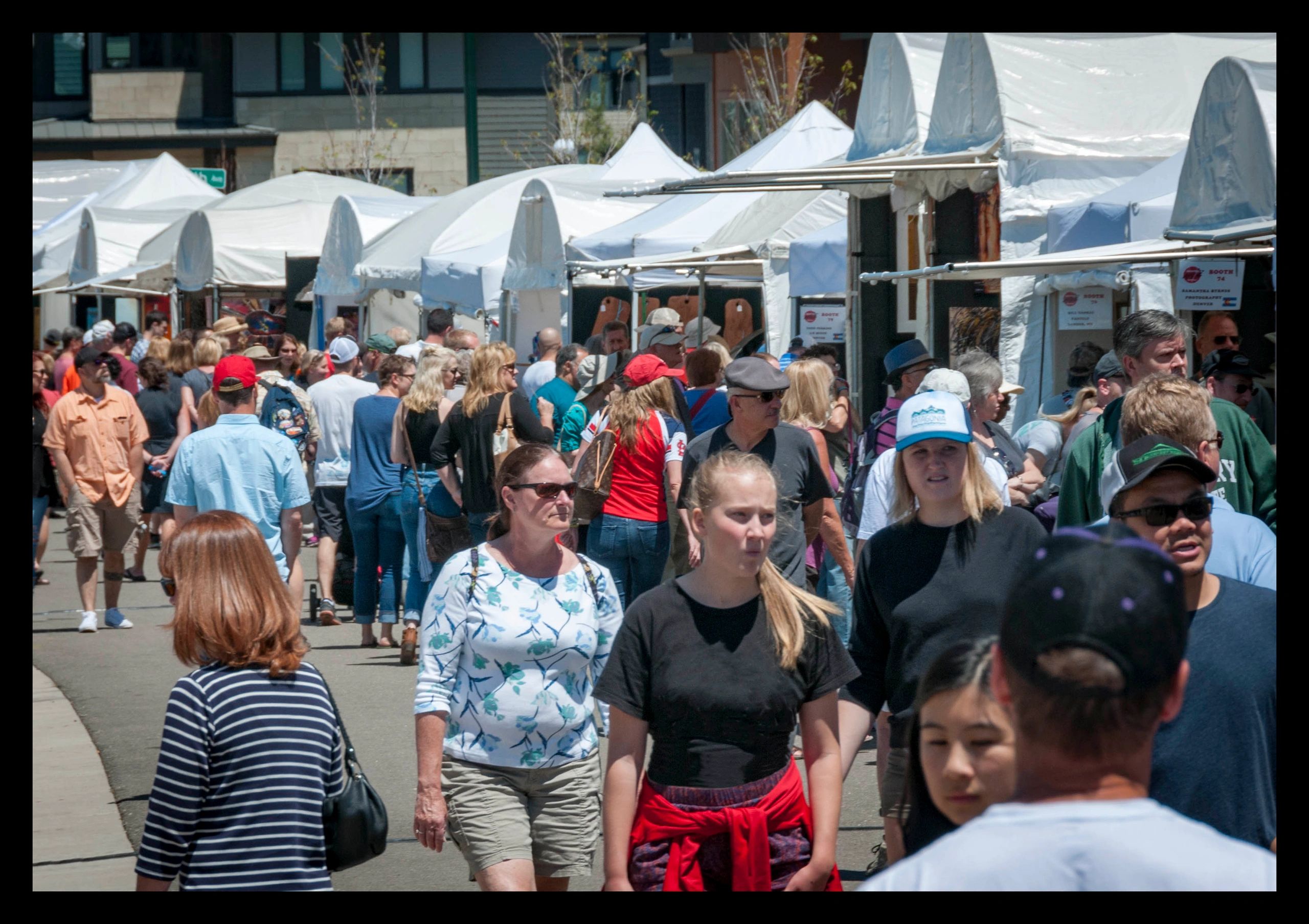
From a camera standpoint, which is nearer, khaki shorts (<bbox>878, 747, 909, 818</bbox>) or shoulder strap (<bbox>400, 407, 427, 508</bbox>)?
khaki shorts (<bbox>878, 747, 909, 818</bbox>)

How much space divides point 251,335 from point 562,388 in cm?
1059

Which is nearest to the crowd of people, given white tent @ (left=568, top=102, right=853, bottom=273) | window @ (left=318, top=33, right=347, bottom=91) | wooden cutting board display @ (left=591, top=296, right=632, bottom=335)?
white tent @ (left=568, top=102, right=853, bottom=273)

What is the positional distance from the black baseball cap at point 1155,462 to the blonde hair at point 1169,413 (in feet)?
2.12

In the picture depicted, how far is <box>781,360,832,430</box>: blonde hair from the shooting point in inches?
347

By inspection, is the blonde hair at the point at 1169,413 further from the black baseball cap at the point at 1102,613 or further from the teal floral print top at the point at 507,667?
the black baseball cap at the point at 1102,613

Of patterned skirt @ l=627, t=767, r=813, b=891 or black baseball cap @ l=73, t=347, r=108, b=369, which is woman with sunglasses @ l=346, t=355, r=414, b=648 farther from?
patterned skirt @ l=627, t=767, r=813, b=891

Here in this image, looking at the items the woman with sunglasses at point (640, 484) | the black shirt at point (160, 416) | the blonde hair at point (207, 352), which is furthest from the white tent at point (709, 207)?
the woman with sunglasses at point (640, 484)

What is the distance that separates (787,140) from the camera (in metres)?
18.7

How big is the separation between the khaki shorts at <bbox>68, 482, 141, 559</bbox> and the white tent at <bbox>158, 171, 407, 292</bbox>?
14613 mm

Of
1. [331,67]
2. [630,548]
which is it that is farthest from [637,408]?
[331,67]

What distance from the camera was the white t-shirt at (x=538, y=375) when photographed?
44.9ft

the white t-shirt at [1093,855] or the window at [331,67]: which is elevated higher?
the window at [331,67]

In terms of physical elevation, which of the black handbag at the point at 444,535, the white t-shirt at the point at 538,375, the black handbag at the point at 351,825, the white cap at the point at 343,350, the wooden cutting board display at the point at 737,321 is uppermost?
the wooden cutting board display at the point at 737,321
